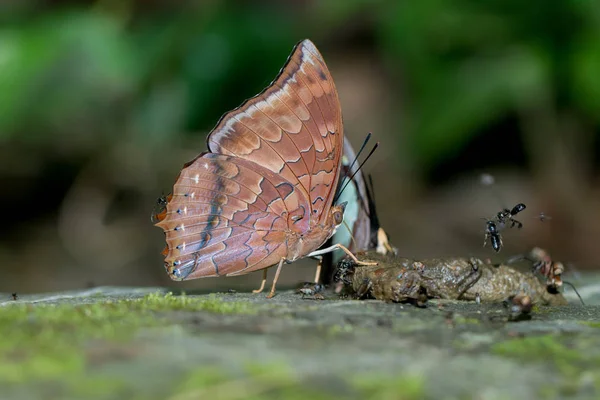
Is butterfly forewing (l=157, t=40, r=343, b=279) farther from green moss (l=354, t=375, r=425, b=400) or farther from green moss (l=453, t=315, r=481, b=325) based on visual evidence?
green moss (l=354, t=375, r=425, b=400)

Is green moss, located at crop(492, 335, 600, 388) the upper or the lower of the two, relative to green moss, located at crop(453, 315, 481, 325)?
lower

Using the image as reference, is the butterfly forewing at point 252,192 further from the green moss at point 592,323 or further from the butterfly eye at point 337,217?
the green moss at point 592,323

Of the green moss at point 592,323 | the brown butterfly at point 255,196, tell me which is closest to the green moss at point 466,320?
the green moss at point 592,323

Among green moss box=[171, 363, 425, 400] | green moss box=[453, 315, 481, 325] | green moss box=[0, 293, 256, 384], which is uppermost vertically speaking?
green moss box=[0, 293, 256, 384]

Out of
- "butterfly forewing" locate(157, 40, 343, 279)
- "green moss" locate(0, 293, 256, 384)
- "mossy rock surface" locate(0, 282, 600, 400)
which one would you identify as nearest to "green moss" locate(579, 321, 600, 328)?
"mossy rock surface" locate(0, 282, 600, 400)

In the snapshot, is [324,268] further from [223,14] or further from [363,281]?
[223,14]

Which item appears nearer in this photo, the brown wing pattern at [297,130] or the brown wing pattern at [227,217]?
the brown wing pattern at [297,130]

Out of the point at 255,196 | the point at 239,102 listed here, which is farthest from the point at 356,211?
the point at 239,102

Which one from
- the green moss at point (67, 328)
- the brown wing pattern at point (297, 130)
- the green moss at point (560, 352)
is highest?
the brown wing pattern at point (297, 130)
